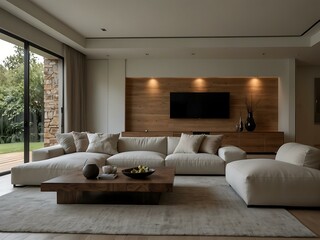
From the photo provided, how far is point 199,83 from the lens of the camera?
8.57 metres

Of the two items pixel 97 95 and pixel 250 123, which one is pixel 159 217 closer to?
pixel 250 123

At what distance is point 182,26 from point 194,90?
2.54m

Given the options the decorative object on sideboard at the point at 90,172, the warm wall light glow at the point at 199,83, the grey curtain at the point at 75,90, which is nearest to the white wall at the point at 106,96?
the grey curtain at the point at 75,90

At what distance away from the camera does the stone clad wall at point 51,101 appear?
6.84 metres

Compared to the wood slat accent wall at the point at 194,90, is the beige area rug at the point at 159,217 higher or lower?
lower

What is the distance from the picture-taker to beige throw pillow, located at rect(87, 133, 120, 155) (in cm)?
534

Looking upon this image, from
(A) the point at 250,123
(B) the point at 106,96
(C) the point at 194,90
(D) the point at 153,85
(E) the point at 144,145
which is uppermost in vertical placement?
(D) the point at 153,85

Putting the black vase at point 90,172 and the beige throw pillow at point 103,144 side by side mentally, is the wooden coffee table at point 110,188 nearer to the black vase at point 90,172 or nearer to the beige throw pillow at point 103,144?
the black vase at point 90,172

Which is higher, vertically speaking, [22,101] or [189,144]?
[22,101]

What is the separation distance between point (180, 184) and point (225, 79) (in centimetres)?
491

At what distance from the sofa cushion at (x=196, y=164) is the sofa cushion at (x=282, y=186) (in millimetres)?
1709

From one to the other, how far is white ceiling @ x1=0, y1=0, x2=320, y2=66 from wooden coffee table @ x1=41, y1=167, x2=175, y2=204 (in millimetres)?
2968

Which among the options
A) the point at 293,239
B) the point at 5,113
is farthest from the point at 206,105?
the point at 293,239

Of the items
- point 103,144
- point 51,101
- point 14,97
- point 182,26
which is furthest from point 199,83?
point 14,97
